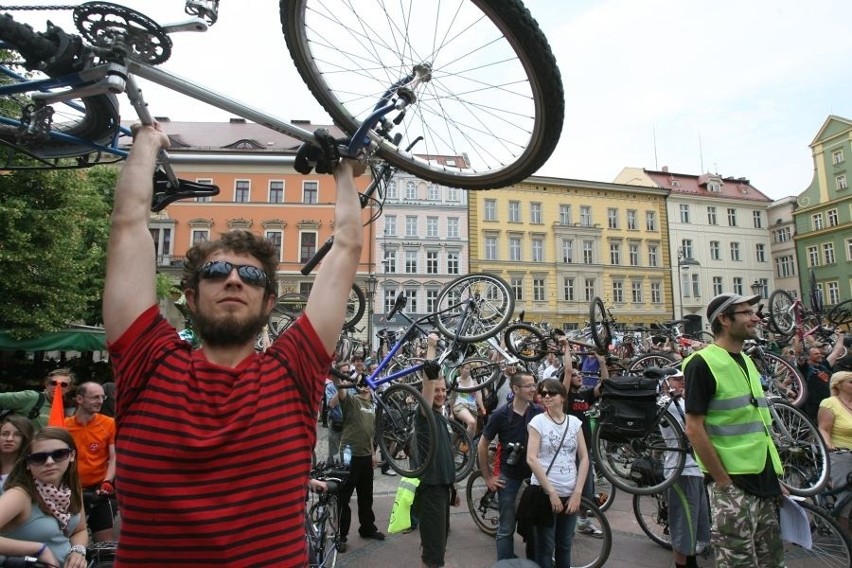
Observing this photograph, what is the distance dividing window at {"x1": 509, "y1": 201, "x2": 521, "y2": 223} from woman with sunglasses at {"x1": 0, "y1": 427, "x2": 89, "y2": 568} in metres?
40.4

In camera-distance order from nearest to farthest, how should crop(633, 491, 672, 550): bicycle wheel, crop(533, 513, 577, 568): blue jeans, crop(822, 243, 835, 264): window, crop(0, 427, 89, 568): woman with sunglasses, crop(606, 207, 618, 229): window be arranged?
crop(0, 427, 89, 568): woman with sunglasses, crop(533, 513, 577, 568): blue jeans, crop(633, 491, 672, 550): bicycle wheel, crop(822, 243, 835, 264): window, crop(606, 207, 618, 229): window

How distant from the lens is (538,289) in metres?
41.6

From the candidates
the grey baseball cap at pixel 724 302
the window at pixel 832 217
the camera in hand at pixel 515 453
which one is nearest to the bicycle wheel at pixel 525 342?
the camera in hand at pixel 515 453

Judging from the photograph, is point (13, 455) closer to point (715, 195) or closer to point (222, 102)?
point (222, 102)

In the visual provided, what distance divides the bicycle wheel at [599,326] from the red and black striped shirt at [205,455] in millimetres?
7920

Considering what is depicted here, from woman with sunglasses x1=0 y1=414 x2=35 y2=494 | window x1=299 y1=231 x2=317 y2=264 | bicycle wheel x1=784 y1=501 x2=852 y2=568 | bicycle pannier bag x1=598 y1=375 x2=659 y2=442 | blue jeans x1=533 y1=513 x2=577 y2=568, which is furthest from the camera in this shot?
window x1=299 y1=231 x2=317 y2=264

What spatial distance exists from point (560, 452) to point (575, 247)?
39.9 meters

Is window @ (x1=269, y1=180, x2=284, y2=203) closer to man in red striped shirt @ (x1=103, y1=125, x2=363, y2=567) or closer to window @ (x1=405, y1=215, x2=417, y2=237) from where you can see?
window @ (x1=405, y1=215, x2=417, y2=237)

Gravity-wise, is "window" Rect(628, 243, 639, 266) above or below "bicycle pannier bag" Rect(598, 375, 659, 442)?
above

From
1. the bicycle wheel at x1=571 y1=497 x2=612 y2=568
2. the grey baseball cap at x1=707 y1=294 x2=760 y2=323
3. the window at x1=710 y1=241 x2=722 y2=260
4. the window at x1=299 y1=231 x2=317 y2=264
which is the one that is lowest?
the bicycle wheel at x1=571 y1=497 x2=612 y2=568

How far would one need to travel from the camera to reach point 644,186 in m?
44.5

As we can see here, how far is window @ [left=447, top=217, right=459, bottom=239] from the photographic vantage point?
40.9 metres

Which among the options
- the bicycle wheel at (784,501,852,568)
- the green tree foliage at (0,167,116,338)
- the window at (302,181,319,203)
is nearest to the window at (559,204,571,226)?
the window at (302,181,319,203)

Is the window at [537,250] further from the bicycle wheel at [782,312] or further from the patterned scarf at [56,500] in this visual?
the patterned scarf at [56,500]
